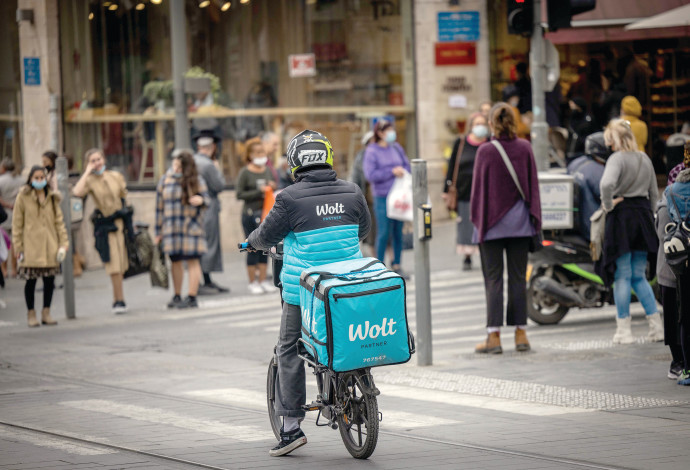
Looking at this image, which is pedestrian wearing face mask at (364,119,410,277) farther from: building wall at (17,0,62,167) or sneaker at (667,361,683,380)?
building wall at (17,0,62,167)

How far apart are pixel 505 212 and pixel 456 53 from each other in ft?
37.0

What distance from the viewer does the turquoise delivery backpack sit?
6828 millimetres

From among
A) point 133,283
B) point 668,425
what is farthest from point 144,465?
point 133,283

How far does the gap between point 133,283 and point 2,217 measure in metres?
4.29

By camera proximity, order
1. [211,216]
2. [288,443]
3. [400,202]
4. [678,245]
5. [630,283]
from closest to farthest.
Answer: [288,443] → [678,245] → [630,283] → [400,202] → [211,216]

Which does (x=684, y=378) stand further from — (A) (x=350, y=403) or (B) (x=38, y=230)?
(B) (x=38, y=230)

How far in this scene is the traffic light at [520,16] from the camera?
12.3 m

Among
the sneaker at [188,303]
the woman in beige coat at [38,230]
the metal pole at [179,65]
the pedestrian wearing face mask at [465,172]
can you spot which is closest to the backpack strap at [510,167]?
the pedestrian wearing face mask at [465,172]

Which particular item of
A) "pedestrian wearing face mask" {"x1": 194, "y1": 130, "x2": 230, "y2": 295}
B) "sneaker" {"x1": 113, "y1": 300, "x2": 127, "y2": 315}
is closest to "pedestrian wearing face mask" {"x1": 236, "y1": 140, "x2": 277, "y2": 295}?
"pedestrian wearing face mask" {"x1": 194, "y1": 130, "x2": 230, "y2": 295}

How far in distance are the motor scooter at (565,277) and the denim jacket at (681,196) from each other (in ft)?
10.1

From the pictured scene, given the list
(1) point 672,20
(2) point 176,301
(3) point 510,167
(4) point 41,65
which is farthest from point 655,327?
(4) point 41,65

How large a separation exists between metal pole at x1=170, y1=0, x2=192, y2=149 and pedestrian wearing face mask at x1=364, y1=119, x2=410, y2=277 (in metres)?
2.81

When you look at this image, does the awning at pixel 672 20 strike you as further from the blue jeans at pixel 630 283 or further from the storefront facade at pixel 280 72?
the storefront facade at pixel 280 72

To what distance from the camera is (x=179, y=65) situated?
1758 cm
